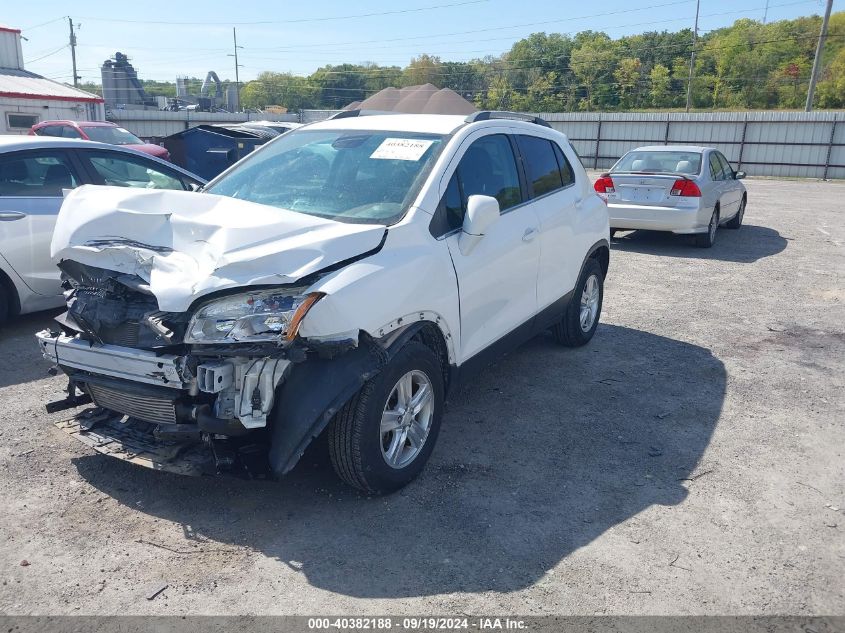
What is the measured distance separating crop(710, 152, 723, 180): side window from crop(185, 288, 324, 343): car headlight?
1048 centimetres

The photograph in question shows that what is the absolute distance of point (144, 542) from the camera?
10.6 ft

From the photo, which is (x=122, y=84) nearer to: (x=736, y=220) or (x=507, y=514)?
(x=736, y=220)

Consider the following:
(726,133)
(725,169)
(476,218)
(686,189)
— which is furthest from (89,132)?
(726,133)

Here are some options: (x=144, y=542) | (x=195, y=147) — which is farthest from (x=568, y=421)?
(x=195, y=147)

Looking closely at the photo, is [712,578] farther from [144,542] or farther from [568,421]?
[144,542]

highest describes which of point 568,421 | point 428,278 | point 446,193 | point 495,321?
point 446,193

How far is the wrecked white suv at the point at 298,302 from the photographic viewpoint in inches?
124

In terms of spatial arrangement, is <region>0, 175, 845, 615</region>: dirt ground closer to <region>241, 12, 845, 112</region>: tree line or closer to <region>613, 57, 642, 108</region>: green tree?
<region>241, 12, 845, 112</region>: tree line

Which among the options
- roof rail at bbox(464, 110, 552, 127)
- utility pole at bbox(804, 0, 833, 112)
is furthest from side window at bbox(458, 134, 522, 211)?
utility pole at bbox(804, 0, 833, 112)

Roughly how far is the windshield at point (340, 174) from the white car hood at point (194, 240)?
1.03ft

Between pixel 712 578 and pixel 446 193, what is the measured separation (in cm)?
243

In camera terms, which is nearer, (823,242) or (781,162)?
(823,242)

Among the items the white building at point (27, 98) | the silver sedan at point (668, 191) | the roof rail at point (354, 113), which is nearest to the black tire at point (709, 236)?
the silver sedan at point (668, 191)

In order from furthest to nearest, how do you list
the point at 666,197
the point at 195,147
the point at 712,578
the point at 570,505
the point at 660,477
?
the point at 195,147, the point at 666,197, the point at 660,477, the point at 570,505, the point at 712,578
